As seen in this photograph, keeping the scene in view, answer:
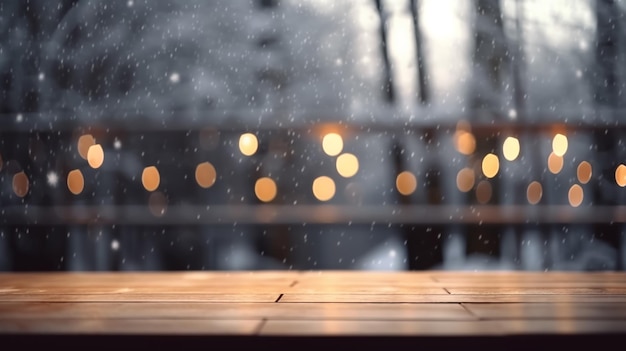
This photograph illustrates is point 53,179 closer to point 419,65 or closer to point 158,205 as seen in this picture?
point 158,205

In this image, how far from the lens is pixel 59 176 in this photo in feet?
8.21

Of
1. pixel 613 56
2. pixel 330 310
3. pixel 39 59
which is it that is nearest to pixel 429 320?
pixel 330 310

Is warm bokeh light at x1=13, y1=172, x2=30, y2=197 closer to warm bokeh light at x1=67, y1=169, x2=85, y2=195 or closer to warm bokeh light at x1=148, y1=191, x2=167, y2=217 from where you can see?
warm bokeh light at x1=67, y1=169, x2=85, y2=195

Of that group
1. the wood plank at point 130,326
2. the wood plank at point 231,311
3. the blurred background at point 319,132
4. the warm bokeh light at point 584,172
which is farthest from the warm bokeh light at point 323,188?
the wood plank at point 130,326

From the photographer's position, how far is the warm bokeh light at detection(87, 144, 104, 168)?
2.49 m

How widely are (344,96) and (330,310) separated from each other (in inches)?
56.4

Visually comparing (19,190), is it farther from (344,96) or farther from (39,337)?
(39,337)

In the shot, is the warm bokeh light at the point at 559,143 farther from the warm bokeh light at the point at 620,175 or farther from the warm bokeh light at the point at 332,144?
the warm bokeh light at the point at 332,144

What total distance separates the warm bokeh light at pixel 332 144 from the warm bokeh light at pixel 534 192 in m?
0.71

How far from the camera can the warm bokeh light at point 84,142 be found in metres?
2.49

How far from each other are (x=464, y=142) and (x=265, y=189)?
2.50ft

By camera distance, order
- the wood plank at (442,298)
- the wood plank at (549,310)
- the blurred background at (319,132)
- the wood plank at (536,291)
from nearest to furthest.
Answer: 1. the wood plank at (549,310)
2. the wood plank at (442,298)
3. the wood plank at (536,291)
4. the blurred background at (319,132)

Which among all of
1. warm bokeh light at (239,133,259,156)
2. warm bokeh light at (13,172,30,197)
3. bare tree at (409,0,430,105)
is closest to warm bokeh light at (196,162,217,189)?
warm bokeh light at (239,133,259,156)

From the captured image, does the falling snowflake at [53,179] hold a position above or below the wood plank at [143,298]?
above
